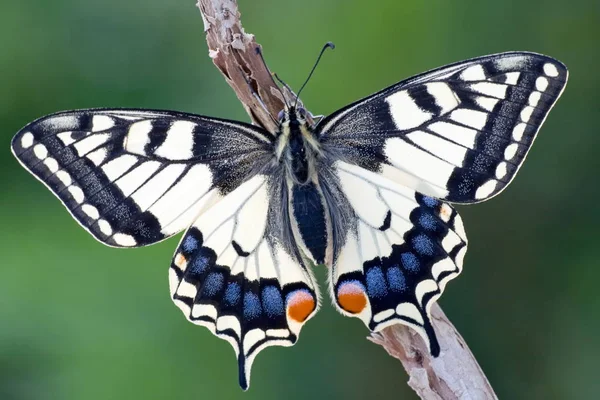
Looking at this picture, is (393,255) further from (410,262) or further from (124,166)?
(124,166)

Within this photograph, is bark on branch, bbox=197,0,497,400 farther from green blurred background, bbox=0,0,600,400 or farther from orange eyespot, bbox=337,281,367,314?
green blurred background, bbox=0,0,600,400

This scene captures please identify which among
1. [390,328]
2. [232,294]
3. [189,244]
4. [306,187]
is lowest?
[390,328]

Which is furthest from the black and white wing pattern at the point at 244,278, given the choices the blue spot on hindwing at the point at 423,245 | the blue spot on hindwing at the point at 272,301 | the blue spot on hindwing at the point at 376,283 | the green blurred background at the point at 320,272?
the green blurred background at the point at 320,272

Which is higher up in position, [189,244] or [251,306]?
[189,244]

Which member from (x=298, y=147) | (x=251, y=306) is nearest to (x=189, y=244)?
(x=251, y=306)

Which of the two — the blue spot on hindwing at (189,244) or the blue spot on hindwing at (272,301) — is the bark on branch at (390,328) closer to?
the blue spot on hindwing at (272,301)
